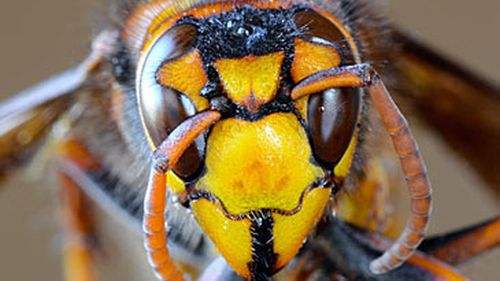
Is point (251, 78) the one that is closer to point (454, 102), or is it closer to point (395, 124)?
point (395, 124)

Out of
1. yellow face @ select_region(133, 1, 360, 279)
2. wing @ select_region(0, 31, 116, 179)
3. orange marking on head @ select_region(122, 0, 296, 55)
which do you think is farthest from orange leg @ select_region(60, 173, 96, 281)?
yellow face @ select_region(133, 1, 360, 279)

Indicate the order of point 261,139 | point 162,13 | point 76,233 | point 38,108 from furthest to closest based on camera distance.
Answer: point 76,233
point 38,108
point 162,13
point 261,139

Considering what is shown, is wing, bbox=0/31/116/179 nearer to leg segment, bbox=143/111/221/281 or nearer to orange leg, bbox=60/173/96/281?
orange leg, bbox=60/173/96/281

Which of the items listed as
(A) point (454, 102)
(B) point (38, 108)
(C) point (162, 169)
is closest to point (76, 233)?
(B) point (38, 108)

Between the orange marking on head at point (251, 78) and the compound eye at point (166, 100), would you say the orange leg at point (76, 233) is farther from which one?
the orange marking on head at point (251, 78)

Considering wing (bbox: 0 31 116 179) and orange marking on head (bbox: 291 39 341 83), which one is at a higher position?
orange marking on head (bbox: 291 39 341 83)

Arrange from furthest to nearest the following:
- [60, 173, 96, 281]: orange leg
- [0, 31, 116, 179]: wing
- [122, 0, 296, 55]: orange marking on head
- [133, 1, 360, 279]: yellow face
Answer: [60, 173, 96, 281]: orange leg, [0, 31, 116, 179]: wing, [122, 0, 296, 55]: orange marking on head, [133, 1, 360, 279]: yellow face

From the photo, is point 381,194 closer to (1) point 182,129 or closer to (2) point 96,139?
(2) point 96,139

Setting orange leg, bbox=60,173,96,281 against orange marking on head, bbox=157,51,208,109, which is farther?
orange leg, bbox=60,173,96,281

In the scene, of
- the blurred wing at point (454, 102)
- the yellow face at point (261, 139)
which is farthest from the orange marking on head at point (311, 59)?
the blurred wing at point (454, 102)
